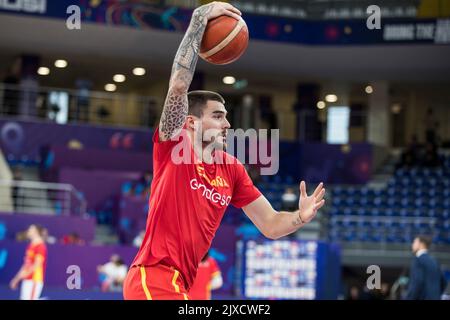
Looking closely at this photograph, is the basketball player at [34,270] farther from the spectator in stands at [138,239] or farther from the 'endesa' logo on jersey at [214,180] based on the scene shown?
the 'endesa' logo on jersey at [214,180]

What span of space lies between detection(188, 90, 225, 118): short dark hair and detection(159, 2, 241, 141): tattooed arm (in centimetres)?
32

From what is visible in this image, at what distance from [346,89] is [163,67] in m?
5.88

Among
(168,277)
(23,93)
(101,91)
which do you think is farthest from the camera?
(101,91)

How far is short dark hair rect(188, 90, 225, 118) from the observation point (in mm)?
5320

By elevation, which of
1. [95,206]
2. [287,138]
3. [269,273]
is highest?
[287,138]

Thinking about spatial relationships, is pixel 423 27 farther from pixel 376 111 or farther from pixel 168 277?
pixel 168 277

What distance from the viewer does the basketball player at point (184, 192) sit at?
4957 millimetres

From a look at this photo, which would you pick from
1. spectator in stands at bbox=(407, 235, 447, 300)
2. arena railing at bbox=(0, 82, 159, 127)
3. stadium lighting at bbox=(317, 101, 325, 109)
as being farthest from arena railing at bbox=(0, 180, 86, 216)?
spectator in stands at bbox=(407, 235, 447, 300)

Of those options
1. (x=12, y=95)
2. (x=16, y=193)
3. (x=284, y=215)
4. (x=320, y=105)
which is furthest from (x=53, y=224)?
(x=284, y=215)

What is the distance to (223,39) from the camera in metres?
5.31

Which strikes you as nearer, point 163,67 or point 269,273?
point 269,273

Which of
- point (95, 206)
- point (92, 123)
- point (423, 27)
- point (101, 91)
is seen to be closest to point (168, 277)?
point (95, 206)

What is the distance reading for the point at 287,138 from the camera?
96.4ft

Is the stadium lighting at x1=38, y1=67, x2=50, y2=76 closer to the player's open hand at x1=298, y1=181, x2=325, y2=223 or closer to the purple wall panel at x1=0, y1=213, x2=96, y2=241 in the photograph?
the purple wall panel at x1=0, y1=213, x2=96, y2=241
